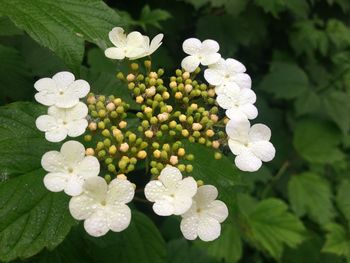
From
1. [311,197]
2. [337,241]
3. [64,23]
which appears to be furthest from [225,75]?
[311,197]

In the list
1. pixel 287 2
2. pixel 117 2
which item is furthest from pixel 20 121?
pixel 287 2

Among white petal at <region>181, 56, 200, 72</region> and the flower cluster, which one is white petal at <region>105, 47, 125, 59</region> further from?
white petal at <region>181, 56, 200, 72</region>

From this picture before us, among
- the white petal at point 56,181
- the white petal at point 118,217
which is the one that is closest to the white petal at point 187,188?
the white petal at point 118,217

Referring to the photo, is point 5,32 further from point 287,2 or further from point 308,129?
point 308,129

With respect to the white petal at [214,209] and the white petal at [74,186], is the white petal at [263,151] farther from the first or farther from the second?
the white petal at [74,186]

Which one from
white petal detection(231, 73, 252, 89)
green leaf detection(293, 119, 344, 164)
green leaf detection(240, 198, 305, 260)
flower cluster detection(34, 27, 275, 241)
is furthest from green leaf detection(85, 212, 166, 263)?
green leaf detection(293, 119, 344, 164)

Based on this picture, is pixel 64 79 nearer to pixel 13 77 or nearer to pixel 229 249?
pixel 13 77

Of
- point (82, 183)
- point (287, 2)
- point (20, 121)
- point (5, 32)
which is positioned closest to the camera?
point (82, 183)
